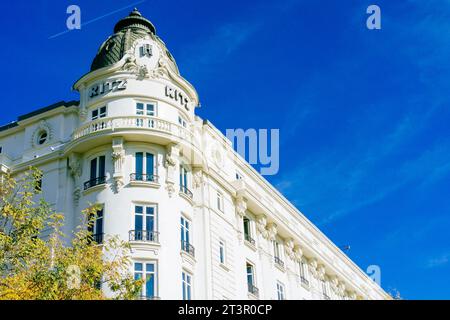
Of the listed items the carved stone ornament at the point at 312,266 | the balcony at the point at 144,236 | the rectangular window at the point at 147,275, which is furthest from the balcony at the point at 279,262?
the rectangular window at the point at 147,275

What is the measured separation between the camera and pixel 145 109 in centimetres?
4122

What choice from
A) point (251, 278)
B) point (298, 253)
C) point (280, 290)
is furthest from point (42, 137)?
point (298, 253)

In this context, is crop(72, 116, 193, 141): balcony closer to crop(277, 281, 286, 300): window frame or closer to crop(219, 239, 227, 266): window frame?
crop(219, 239, 227, 266): window frame

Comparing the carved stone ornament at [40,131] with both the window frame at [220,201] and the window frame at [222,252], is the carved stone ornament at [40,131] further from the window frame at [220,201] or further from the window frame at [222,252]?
the window frame at [222,252]

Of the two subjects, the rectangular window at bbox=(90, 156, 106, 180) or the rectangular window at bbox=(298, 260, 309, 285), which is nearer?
the rectangular window at bbox=(90, 156, 106, 180)

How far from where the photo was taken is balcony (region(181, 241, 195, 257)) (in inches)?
1519

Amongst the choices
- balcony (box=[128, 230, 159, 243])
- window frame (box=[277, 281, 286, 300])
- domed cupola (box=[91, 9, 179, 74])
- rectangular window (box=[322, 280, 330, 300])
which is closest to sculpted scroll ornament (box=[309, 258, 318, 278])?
rectangular window (box=[322, 280, 330, 300])

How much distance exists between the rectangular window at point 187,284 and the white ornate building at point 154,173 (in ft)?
0.19

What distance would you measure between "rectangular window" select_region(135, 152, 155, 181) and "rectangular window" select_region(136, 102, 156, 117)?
267 centimetres

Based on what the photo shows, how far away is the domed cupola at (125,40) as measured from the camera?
143 feet

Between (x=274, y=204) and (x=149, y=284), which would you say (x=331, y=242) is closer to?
(x=274, y=204)

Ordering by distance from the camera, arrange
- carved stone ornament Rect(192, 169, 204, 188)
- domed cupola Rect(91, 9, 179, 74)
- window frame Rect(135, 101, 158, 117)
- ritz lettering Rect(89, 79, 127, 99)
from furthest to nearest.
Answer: domed cupola Rect(91, 9, 179, 74), carved stone ornament Rect(192, 169, 204, 188), ritz lettering Rect(89, 79, 127, 99), window frame Rect(135, 101, 158, 117)
